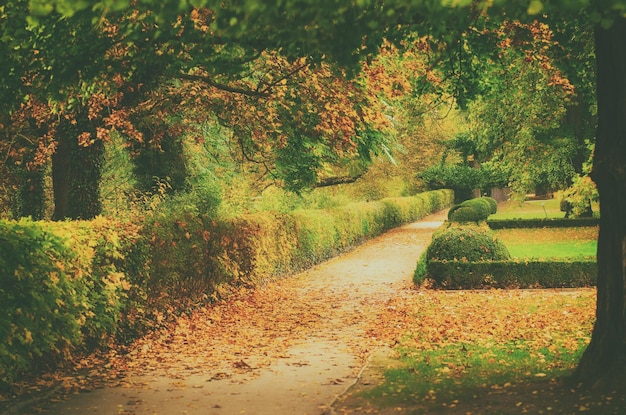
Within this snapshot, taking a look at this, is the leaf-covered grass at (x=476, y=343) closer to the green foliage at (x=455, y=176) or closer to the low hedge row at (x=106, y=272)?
the low hedge row at (x=106, y=272)

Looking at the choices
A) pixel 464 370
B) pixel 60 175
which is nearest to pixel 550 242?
pixel 60 175

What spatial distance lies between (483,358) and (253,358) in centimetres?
294

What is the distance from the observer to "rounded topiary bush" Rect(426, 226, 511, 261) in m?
17.7

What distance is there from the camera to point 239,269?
663 inches

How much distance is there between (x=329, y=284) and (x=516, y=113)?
49.5ft

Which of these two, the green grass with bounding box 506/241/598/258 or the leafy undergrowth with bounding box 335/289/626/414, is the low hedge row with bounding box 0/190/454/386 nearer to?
the leafy undergrowth with bounding box 335/289/626/414

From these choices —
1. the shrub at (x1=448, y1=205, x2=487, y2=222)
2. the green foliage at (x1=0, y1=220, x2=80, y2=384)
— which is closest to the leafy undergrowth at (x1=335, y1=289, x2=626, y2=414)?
the green foliage at (x1=0, y1=220, x2=80, y2=384)

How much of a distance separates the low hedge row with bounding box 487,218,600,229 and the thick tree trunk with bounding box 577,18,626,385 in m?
26.3

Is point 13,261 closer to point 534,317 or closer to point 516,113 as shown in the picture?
point 534,317

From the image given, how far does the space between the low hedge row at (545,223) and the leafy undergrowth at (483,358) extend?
18.2 metres

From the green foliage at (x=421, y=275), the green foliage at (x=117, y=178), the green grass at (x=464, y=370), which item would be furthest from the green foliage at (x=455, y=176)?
the green grass at (x=464, y=370)

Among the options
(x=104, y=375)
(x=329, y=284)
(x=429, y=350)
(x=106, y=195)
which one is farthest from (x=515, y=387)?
(x=106, y=195)

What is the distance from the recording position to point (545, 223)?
33969 mm

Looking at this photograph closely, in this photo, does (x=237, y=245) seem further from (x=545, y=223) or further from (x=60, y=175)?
(x=545, y=223)
